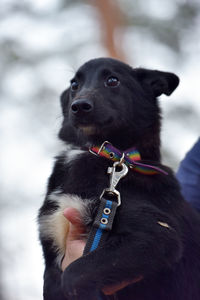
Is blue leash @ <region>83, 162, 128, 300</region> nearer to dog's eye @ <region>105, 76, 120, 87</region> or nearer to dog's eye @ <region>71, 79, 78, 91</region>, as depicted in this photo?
dog's eye @ <region>105, 76, 120, 87</region>

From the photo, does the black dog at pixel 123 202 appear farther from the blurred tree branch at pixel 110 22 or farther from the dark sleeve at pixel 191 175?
the blurred tree branch at pixel 110 22

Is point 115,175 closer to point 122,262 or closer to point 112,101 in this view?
point 122,262

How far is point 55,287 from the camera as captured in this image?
284 centimetres

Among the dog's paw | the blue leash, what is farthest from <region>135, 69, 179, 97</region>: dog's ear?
the dog's paw

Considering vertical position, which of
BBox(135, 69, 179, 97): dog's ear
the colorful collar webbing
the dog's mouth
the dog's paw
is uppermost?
BBox(135, 69, 179, 97): dog's ear

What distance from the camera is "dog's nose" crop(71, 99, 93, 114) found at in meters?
3.02

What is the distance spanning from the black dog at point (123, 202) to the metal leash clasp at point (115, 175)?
0.07 m

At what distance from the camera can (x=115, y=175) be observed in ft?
9.18

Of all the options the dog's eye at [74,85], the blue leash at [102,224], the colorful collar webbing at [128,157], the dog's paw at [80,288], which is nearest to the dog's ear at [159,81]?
the dog's eye at [74,85]

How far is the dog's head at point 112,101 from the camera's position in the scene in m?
3.15

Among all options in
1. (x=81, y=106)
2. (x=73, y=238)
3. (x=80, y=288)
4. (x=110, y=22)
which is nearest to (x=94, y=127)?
(x=81, y=106)

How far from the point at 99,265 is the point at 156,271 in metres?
0.34

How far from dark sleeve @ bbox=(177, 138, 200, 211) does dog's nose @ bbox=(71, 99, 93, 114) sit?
1.29 metres

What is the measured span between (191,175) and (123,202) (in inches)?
54.0
